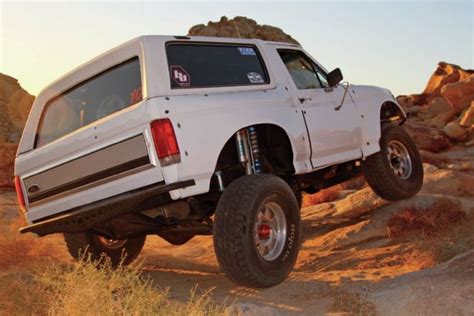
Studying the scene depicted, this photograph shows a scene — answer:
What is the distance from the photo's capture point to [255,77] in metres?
5.72

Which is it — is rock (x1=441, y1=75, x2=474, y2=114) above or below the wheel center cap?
above

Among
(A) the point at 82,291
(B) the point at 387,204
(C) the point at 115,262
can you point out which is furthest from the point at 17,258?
(B) the point at 387,204

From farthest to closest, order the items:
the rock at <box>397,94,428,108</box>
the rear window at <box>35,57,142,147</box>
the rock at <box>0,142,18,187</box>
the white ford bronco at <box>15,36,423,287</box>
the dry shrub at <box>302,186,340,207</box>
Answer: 1. the rock at <box>397,94,428,108</box>
2. the rock at <box>0,142,18,187</box>
3. the dry shrub at <box>302,186,340,207</box>
4. the rear window at <box>35,57,142,147</box>
5. the white ford bronco at <box>15,36,423,287</box>

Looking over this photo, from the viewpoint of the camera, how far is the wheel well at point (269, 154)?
531cm

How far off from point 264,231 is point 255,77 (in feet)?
5.36

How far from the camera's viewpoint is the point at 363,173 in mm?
7410

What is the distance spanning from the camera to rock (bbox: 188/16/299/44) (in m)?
53.4

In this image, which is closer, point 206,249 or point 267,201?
point 267,201

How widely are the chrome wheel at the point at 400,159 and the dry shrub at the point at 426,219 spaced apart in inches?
21.2

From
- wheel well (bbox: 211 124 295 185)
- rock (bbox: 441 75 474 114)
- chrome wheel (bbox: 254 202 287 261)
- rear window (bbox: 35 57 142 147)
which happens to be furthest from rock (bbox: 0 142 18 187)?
rock (bbox: 441 75 474 114)

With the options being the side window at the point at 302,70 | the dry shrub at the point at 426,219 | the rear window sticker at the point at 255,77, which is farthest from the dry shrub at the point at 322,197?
the rear window sticker at the point at 255,77

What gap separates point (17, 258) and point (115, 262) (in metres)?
1.83

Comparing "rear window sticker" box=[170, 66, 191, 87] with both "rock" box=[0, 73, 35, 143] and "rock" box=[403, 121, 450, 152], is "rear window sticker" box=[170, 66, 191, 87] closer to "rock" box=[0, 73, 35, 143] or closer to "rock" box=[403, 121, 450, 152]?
"rock" box=[403, 121, 450, 152]

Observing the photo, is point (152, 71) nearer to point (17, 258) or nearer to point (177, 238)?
point (177, 238)
